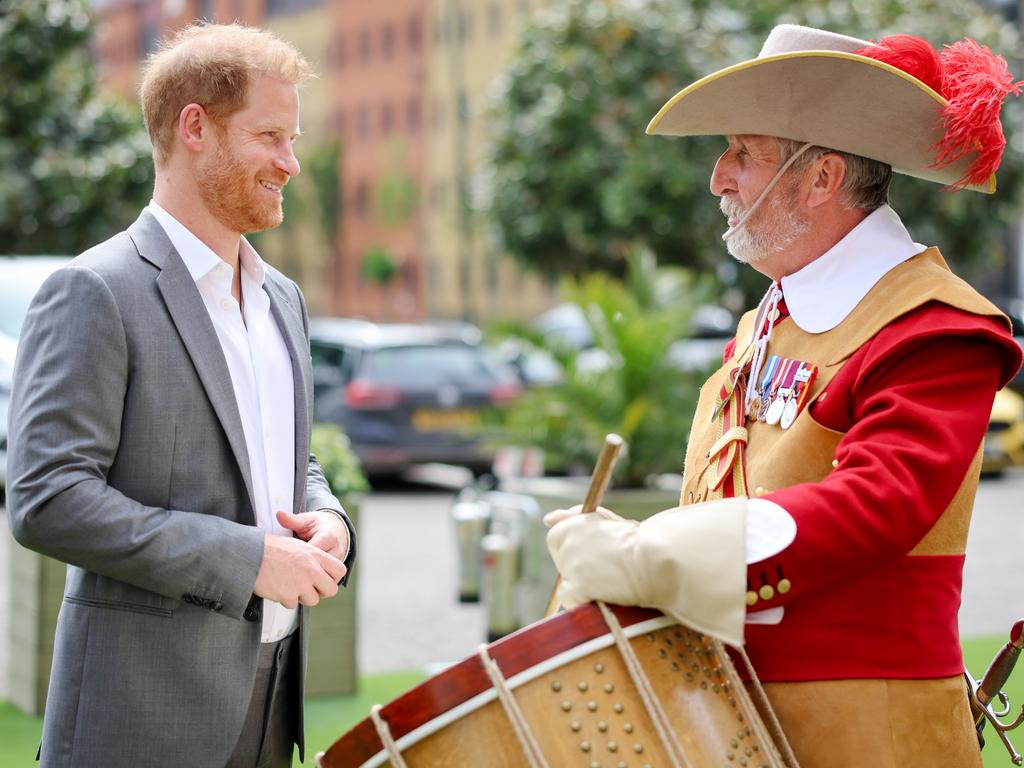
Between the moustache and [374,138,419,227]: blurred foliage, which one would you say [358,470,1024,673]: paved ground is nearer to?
the moustache

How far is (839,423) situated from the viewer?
2410 millimetres

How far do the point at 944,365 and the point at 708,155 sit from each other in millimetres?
13800

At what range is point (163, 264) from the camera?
2520mm

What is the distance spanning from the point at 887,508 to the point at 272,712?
1210mm

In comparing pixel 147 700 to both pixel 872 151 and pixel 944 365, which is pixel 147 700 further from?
pixel 872 151

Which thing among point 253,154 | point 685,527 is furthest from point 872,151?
point 253,154

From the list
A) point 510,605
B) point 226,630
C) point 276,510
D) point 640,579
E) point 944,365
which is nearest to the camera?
point 640,579

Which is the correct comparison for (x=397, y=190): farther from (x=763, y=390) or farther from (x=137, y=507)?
(x=137, y=507)

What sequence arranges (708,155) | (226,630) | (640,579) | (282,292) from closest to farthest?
(640,579), (226,630), (282,292), (708,155)

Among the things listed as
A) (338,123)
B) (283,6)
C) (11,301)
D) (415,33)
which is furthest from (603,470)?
(283,6)

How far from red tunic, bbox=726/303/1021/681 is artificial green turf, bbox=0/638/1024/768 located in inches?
95.1

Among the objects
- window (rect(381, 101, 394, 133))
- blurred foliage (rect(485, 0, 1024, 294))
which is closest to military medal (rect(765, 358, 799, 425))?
blurred foliage (rect(485, 0, 1024, 294))

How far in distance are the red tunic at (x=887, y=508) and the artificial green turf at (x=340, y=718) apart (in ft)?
7.93

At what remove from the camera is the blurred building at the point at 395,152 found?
53688 mm
